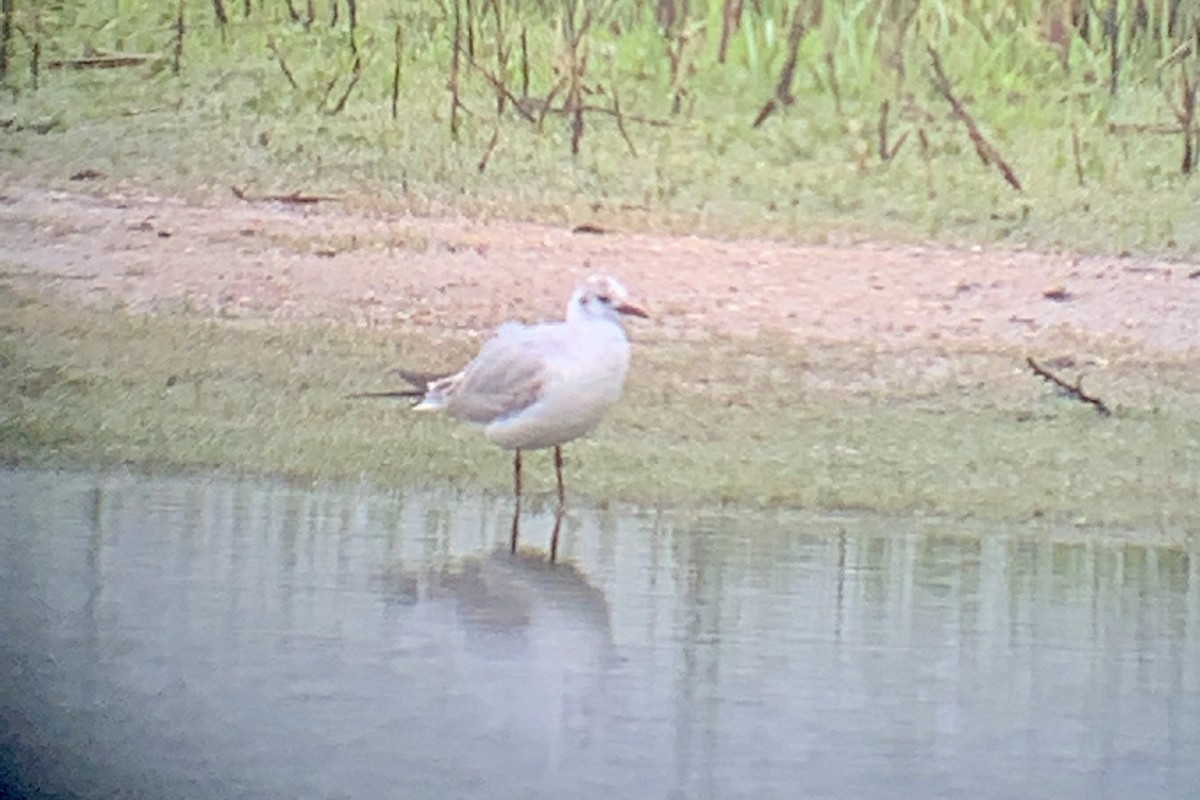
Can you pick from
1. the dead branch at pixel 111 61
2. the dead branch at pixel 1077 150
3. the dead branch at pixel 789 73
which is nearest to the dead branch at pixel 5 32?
the dead branch at pixel 111 61

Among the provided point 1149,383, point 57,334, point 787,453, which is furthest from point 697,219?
point 57,334

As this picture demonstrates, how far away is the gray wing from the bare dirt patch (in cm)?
5

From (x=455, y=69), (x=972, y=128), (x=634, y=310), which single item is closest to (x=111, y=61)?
(x=455, y=69)

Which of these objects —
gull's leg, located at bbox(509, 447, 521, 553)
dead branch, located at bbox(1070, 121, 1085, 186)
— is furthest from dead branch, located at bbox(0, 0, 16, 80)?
dead branch, located at bbox(1070, 121, 1085, 186)

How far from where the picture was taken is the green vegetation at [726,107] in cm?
405

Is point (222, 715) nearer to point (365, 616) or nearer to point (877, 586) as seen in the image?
point (365, 616)

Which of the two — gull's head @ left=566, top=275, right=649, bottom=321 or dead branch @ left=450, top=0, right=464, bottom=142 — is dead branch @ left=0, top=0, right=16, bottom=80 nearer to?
dead branch @ left=450, top=0, right=464, bottom=142

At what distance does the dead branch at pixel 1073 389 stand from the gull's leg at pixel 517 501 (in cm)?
73

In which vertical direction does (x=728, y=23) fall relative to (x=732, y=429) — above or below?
above

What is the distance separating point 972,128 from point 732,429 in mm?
542

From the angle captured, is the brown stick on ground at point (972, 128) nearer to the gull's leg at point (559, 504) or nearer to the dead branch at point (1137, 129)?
the dead branch at point (1137, 129)

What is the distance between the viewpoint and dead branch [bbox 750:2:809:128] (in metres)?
4.05

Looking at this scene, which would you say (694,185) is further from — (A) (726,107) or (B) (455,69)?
(B) (455,69)

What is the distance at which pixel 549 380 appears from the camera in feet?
13.1
